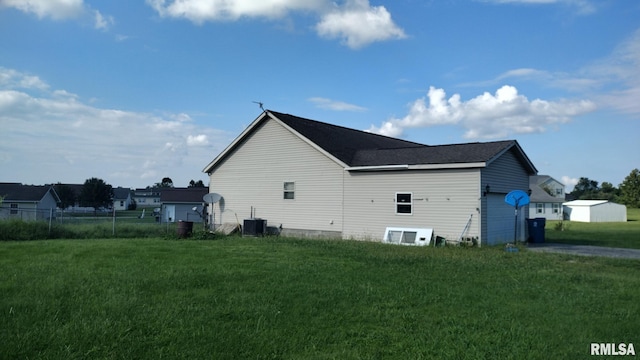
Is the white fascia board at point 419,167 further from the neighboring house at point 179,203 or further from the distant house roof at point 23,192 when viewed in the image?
the distant house roof at point 23,192

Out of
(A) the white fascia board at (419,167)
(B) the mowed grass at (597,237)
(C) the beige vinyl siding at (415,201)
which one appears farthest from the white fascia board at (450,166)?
(B) the mowed grass at (597,237)

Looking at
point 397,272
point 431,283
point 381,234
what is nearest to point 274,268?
point 397,272

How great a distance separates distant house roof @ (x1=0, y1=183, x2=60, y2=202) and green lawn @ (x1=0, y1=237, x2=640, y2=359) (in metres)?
45.4

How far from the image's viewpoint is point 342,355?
4.89 m

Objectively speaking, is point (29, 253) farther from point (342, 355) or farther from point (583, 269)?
point (583, 269)

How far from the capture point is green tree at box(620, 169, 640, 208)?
64500 mm

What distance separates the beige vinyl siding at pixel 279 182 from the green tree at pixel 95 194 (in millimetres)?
61429

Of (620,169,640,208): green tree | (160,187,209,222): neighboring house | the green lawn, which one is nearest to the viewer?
the green lawn

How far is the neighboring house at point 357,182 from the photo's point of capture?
16.8m

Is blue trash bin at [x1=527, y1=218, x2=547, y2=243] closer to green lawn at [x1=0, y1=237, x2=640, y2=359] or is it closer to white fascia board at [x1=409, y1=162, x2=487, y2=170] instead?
white fascia board at [x1=409, y1=162, x2=487, y2=170]

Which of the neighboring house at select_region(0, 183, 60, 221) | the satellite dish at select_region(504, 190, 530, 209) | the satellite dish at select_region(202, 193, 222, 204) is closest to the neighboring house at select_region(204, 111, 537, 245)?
the satellite dish at select_region(202, 193, 222, 204)

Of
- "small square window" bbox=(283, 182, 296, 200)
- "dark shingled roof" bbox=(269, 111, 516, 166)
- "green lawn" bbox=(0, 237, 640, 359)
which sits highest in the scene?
"dark shingled roof" bbox=(269, 111, 516, 166)

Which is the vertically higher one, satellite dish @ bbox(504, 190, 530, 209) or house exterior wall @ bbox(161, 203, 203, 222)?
satellite dish @ bbox(504, 190, 530, 209)

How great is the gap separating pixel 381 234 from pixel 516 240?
17.7 ft
